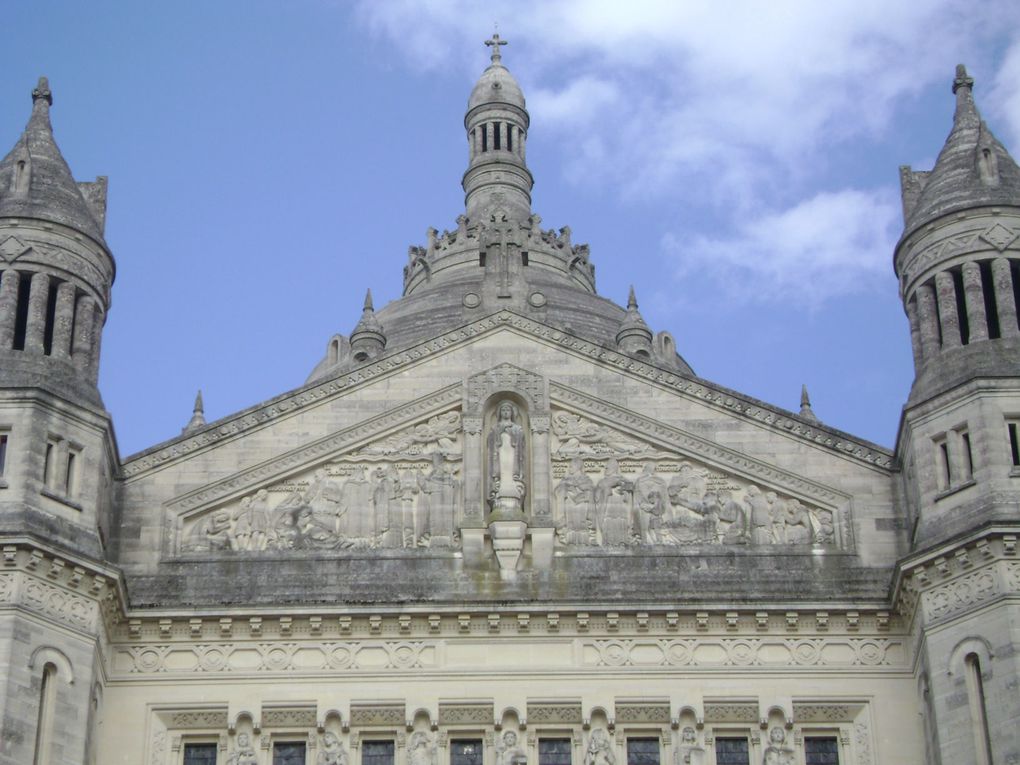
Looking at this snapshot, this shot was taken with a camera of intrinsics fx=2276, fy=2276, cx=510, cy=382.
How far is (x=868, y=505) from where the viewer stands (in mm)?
32562

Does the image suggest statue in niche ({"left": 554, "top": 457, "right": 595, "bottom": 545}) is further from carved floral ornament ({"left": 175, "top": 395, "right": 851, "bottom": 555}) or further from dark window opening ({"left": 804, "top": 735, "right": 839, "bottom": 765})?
dark window opening ({"left": 804, "top": 735, "right": 839, "bottom": 765})

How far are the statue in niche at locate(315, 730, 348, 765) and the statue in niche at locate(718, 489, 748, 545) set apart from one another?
6143 mm

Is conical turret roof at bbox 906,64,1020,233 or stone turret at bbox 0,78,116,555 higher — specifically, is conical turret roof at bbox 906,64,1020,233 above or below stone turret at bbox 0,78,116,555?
above

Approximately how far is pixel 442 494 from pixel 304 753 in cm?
424

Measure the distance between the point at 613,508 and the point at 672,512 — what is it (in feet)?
2.79

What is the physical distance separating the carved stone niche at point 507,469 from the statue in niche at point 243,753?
Result: 13.0 ft

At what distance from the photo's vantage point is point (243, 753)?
1206 inches

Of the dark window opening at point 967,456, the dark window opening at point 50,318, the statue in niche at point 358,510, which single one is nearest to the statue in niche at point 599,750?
the statue in niche at point 358,510

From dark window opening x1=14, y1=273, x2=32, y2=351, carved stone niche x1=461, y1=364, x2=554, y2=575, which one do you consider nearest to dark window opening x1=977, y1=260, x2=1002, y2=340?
carved stone niche x1=461, y1=364, x2=554, y2=575

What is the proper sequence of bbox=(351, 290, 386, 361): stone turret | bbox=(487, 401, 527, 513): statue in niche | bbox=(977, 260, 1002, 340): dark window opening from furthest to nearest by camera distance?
bbox=(351, 290, 386, 361): stone turret → bbox=(977, 260, 1002, 340): dark window opening → bbox=(487, 401, 527, 513): statue in niche

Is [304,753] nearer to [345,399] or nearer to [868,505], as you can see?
[345,399]

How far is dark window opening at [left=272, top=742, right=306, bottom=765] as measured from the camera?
1211 inches

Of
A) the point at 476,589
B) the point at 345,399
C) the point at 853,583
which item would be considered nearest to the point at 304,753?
the point at 476,589

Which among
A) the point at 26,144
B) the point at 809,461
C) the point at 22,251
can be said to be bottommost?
the point at 809,461
